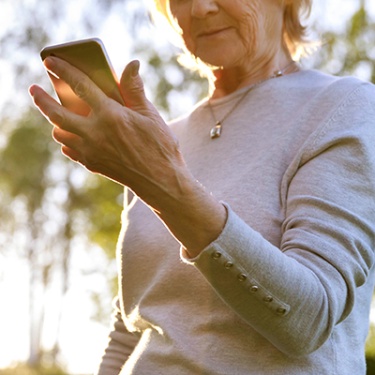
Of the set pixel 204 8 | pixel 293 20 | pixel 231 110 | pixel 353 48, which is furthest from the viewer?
pixel 353 48

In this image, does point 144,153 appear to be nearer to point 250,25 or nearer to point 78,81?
point 78,81

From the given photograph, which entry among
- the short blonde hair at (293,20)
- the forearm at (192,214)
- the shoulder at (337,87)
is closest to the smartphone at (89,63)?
the forearm at (192,214)

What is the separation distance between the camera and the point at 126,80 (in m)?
1.84

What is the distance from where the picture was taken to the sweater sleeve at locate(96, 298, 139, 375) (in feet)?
8.84

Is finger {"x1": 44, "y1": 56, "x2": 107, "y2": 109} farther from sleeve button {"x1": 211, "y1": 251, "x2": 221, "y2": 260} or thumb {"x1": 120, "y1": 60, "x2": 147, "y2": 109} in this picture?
sleeve button {"x1": 211, "y1": 251, "x2": 221, "y2": 260}

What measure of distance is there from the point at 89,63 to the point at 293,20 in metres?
1.02

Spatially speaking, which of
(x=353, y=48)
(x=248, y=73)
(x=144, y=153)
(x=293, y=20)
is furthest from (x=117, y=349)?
(x=353, y=48)

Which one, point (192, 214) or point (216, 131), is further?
point (216, 131)

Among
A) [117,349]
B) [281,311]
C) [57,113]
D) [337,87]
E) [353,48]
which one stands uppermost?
[57,113]

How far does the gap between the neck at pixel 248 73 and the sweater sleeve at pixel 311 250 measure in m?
0.51

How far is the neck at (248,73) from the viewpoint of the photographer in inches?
104

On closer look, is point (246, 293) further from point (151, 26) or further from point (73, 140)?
point (151, 26)

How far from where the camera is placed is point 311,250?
1928mm

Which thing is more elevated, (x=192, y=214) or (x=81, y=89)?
(x=81, y=89)
